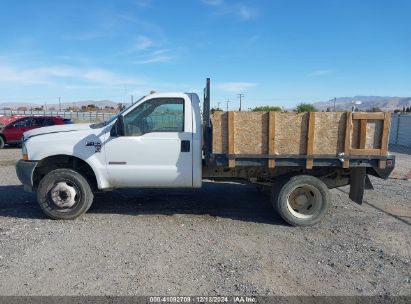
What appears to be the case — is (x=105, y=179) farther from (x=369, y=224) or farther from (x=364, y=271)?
(x=369, y=224)

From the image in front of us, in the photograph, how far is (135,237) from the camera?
17.4ft

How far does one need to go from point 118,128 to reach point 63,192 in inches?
55.5

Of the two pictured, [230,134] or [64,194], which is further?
[64,194]

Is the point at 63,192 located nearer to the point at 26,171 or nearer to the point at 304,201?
the point at 26,171

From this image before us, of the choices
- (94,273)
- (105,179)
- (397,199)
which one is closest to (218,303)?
(94,273)

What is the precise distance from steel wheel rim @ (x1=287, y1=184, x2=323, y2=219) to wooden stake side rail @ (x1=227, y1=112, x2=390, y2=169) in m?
0.52

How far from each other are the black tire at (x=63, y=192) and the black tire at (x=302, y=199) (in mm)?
3157

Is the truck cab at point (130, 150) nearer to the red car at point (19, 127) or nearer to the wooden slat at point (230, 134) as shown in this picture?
the wooden slat at point (230, 134)

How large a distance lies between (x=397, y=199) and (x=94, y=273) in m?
6.37

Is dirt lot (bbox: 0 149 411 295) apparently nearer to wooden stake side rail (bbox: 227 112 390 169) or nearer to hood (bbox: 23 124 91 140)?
wooden stake side rail (bbox: 227 112 390 169)

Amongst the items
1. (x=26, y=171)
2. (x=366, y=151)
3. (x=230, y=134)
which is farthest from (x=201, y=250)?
(x=26, y=171)

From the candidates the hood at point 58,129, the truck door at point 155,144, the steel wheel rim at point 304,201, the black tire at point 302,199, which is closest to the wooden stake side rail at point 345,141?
the black tire at point 302,199

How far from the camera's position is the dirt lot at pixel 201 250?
3.89m

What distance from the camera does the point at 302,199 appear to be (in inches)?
233
